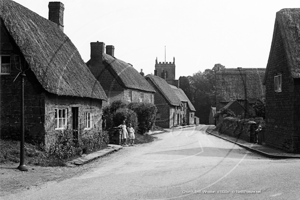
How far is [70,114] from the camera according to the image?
56.3 ft

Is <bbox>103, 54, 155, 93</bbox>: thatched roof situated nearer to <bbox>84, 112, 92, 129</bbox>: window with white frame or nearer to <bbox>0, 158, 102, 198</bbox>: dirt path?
<bbox>84, 112, 92, 129</bbox>: window with white frame

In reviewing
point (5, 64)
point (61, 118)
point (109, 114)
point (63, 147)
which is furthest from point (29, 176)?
point (109, 114)

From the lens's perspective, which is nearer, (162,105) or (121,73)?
(121,73)

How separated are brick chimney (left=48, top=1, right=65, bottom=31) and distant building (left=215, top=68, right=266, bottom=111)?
111ft

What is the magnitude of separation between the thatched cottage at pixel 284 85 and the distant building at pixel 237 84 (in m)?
29.5

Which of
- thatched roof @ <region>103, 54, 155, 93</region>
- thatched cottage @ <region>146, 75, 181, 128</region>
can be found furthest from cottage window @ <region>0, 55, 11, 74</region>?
thatched cottage @ <region>146, 75, 181, 128</region>

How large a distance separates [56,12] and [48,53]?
7430mm

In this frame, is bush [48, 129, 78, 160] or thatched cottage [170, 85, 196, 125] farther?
thatched cottage [170, 85, 196, 125]

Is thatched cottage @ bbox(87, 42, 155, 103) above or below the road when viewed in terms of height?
above

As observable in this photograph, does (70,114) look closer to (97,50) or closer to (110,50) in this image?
(97,50)

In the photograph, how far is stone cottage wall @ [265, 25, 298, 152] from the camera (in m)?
18.7

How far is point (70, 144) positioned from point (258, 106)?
104ft

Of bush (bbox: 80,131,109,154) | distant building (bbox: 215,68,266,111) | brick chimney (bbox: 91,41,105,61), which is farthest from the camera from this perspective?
distant building (bbox: 215,68,266,111)

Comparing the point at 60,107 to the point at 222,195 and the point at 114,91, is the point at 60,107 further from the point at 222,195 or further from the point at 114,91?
the point at 114,91
